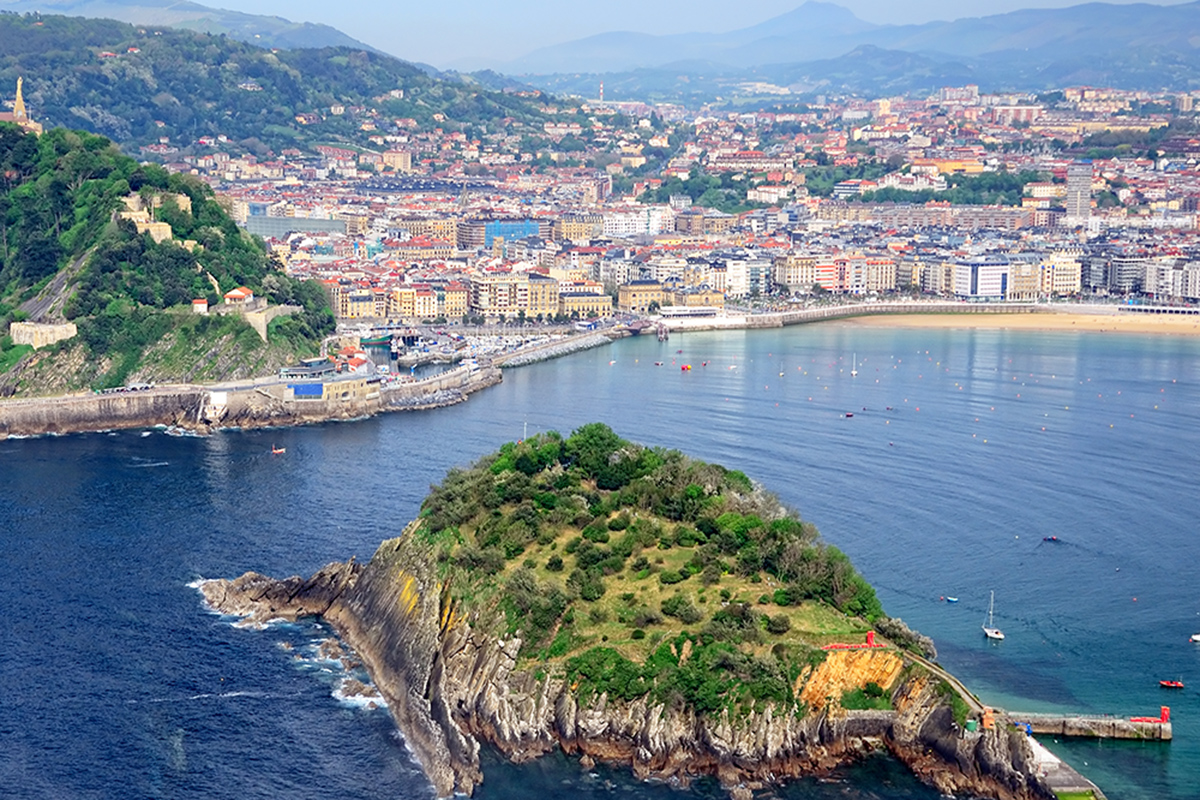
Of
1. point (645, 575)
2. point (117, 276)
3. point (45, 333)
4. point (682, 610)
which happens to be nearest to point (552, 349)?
point (117, 276)

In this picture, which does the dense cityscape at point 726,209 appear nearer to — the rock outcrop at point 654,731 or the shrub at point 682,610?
the rock outcrop at point 654,731

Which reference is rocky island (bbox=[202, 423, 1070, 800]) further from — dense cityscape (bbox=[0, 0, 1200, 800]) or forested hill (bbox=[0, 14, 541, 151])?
forested hill (bbox=[0, 14, 541, 151])

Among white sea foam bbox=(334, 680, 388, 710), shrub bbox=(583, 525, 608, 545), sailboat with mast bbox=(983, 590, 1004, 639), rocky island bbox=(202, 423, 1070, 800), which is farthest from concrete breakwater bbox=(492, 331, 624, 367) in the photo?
white sea foam bbox=(334, 680, 388, 710)

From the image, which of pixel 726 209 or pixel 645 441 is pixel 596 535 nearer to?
pixel 645 441

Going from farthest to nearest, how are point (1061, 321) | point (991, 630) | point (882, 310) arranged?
point (882, 310) → point (1061, 321) → point (991, 630)

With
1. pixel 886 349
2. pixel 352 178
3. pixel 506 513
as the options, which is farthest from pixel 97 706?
pixel 352 178

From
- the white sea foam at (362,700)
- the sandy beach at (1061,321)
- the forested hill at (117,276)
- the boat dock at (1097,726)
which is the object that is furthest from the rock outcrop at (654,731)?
the sandy beach at (1061,321)

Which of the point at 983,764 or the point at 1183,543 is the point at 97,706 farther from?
the point at 1183,543
